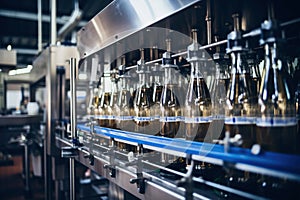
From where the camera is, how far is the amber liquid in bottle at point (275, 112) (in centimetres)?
58

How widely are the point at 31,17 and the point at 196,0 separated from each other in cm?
427

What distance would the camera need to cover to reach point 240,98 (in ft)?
2.37

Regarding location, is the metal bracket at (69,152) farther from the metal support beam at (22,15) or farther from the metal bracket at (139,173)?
the metal support beam at (22,15)

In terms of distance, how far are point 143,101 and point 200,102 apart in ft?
1.20

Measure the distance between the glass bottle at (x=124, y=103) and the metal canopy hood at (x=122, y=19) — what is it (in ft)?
0.53

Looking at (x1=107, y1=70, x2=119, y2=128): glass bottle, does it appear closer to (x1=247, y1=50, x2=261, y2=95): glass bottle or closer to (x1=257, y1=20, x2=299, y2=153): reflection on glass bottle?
(x1=247, y1=50, x2=261, y2=95): glass bottle

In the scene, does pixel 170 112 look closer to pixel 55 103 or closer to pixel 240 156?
pixel 240 156

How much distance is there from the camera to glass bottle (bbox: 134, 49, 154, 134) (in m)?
1.08

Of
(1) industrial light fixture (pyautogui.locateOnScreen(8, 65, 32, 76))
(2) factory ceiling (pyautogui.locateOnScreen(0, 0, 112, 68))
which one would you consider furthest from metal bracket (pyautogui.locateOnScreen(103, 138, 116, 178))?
(1) industrial light fixture (pyautogui.locateOnScreen(8, 65, 32, 76))

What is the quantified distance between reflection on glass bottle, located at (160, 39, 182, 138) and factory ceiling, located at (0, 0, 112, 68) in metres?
2.12

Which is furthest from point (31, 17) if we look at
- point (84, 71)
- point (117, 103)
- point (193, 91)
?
point (193, 91)

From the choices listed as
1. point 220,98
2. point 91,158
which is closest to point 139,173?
point 220,98

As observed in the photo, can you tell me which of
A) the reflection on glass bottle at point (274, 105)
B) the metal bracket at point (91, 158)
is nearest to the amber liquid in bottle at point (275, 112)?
the reflection on glass bottle at point (274, 105)

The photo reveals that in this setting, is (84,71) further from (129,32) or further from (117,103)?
(129,32)
